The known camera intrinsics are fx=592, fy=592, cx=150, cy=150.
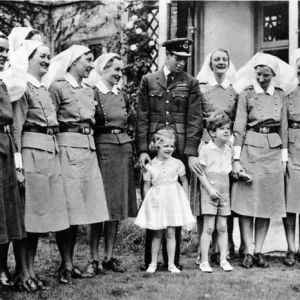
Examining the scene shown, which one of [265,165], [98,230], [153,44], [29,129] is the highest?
[153,44]

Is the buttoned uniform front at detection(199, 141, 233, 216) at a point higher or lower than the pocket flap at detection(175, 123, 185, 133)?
lower

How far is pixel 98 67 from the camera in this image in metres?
5.84

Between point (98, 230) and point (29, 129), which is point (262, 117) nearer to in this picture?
point (98, 230)

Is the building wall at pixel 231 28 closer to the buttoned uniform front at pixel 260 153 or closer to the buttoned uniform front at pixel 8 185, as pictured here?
the buttoned uniform front at pixel 260 153

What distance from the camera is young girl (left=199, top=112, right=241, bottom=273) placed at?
5688mm

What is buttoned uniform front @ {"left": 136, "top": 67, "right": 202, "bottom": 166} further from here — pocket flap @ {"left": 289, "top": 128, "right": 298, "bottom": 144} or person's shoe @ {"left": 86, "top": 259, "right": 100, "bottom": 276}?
person's shoe @ {"left": 86, "top": 259, "right": 100, "bottom": 276}

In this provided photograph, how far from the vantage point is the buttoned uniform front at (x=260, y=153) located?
19.4 feet

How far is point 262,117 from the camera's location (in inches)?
232

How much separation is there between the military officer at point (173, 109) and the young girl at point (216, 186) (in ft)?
0.39

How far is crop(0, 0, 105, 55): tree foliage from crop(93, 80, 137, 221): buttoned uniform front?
599cm

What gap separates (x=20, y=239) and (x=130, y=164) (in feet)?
4.93

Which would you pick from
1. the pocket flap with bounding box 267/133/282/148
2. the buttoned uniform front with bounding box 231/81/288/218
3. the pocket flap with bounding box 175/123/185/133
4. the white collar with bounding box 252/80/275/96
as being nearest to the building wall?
the white collar with bounding box 252/80/275/96

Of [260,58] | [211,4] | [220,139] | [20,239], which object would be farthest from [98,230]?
[211,4]

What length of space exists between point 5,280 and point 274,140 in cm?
289
